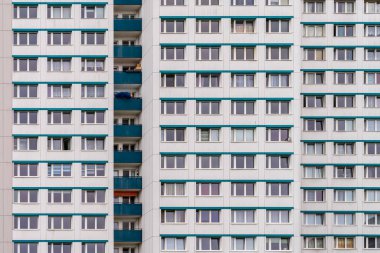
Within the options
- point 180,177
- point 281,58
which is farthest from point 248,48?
point 180,177

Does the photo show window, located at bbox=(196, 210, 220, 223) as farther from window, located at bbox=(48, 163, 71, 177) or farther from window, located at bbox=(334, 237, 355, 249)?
window, located at bbox=(48, 163, 71, 177)

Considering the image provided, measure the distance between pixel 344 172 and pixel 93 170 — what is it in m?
22.8

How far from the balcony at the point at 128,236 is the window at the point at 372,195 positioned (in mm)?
20894

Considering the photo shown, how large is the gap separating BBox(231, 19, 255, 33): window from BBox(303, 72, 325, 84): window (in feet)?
29.3

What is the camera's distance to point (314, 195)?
488ft

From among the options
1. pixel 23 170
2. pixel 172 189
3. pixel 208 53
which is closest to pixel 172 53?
pixel 208 53

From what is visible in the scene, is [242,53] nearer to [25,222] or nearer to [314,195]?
[314,195]

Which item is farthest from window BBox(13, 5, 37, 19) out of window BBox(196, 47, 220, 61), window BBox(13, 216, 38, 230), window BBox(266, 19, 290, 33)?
window BBox(266, 19, 290, 33)

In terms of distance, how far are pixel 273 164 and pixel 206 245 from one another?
9.07m

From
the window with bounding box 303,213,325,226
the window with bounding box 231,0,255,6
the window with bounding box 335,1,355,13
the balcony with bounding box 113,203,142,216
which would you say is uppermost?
the window with bounding box 335,1,355,13

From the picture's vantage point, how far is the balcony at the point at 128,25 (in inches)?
5851

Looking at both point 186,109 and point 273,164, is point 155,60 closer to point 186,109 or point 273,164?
point 186,109

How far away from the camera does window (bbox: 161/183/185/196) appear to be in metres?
142

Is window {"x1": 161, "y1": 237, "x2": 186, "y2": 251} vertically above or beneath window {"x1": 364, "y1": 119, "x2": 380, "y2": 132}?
beneath
